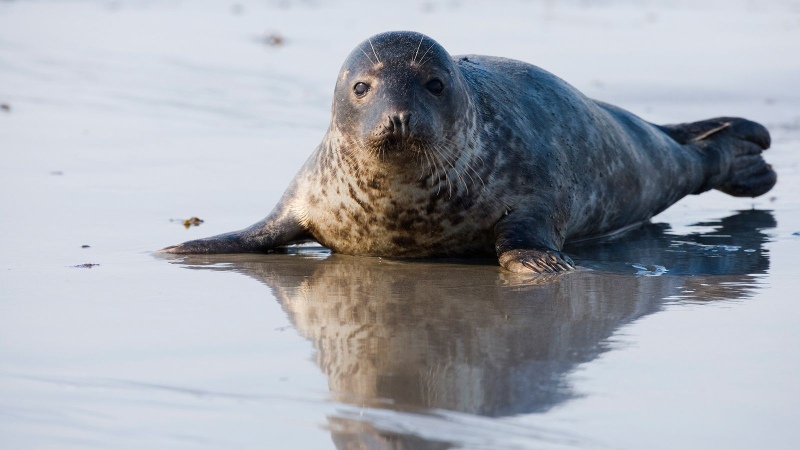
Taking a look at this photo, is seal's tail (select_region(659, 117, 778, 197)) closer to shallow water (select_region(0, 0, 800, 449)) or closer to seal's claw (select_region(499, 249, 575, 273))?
shallow water (select_region(0, 0, 800, 449))

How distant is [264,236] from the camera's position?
5789 millimetres

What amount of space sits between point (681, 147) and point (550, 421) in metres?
4.50

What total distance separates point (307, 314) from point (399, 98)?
44.4 inches

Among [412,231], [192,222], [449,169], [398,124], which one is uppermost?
[398,124]

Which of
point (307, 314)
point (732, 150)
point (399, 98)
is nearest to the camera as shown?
point (307, 314)

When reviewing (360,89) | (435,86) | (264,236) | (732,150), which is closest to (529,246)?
(435,86)

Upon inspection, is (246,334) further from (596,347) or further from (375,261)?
(375,261)

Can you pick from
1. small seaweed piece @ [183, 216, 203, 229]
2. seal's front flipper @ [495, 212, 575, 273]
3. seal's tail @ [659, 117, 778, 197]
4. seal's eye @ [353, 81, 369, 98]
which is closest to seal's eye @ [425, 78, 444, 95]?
seal's eye @ [353, 81, 369, 98]

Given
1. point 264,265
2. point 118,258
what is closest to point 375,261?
point 264,265

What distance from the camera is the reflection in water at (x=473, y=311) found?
344 cm

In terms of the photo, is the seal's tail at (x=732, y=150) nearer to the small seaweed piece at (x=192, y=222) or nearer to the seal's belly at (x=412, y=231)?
the seal's belly at (x=412, y=231)

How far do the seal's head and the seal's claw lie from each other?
0.54 metres

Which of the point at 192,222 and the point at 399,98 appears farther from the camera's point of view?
the point at 192,222

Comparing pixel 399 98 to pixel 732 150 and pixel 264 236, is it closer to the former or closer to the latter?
pixel 264 236
